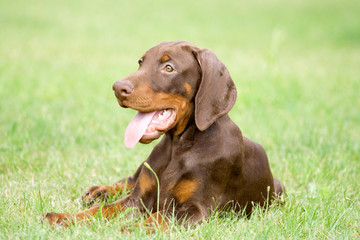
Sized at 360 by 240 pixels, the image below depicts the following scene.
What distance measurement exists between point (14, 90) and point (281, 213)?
17.6 ft

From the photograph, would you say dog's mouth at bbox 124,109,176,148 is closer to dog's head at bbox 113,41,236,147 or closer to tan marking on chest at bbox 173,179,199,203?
dog's head at bbox 113,41,236,147

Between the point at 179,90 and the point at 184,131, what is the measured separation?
1.00 feet

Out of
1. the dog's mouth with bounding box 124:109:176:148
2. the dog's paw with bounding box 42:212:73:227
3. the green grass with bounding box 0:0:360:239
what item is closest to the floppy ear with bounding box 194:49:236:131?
the dog's mouth with bounding box 124:109:176:148

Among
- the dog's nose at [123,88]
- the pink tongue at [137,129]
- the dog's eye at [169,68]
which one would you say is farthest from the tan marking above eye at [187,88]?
the dog's nose at [123,88]

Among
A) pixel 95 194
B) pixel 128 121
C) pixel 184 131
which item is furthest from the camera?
pixel 128 121

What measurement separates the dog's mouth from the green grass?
552 millimetres

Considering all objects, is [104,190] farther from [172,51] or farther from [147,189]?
[172,51]

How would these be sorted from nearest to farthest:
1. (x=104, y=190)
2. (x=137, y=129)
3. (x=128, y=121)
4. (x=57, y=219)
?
1. (x=57, y=219)
2. (x=137, y=129)
3. (x=104, y=190)
4. (x=128, y=121)

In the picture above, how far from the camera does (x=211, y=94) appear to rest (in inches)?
130

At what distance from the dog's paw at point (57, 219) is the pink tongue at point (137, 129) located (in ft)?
1.93

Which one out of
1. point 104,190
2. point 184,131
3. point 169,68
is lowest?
point 104,190

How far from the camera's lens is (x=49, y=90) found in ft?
25.5

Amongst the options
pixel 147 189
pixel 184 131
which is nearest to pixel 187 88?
pixel 184 131

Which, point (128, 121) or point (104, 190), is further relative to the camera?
point (128, 121)
